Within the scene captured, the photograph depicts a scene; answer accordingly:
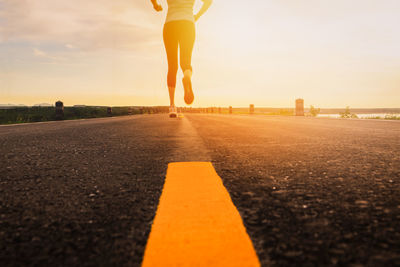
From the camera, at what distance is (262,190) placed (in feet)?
4.77

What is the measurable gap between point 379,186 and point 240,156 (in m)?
1.20

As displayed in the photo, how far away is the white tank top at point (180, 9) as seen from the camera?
952 cm

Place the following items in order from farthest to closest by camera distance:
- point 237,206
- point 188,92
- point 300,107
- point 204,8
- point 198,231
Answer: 1. point 300,107
2. point 204,8
3. point 188,92
4. point 237,206
5. point 198,231

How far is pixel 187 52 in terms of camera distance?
1014 centimetres

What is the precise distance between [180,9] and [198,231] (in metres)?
9.69

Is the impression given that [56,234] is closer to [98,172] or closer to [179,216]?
[179,216]

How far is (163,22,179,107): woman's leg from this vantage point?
32.0 ft

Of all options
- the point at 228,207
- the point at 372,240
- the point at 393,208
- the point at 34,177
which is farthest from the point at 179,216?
the point at 34,177

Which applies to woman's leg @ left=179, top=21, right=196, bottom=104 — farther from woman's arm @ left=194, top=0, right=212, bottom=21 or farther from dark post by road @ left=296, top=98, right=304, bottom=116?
dark post by road @ left=296, top=98, right=304, bottom=116

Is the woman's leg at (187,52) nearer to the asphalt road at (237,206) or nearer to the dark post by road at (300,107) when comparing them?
the asphalt road at (237,206)

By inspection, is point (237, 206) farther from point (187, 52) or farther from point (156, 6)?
point (156, 6)

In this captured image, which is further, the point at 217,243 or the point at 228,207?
the point at 228,207

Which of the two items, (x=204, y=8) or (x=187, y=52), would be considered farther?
(x=204, y=8)

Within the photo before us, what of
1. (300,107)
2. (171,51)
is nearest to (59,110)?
(171,51)
